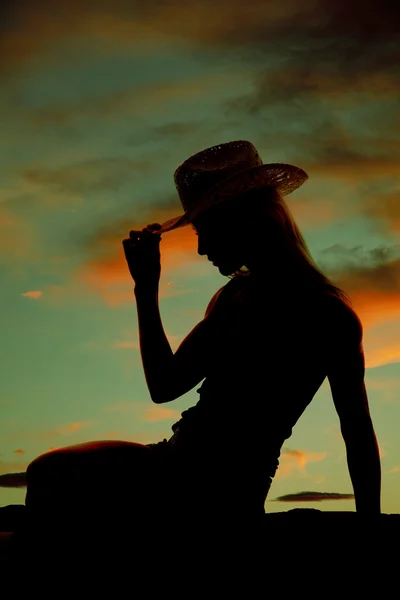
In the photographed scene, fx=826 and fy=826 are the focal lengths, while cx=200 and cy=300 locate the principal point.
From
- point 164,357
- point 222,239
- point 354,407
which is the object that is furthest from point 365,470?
point 222,239

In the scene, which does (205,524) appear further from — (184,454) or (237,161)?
(237,161)

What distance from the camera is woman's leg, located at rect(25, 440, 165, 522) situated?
265 centimetres

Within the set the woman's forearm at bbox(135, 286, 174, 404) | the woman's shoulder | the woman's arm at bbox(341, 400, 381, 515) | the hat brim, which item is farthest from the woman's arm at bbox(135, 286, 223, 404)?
the woman's arm at bbox(341, 400, 381, 515)

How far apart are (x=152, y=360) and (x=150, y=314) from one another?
0.19m

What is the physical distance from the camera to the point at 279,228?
3225 millimetres

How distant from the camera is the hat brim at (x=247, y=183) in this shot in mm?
3293

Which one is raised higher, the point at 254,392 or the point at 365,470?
the point at 254,392

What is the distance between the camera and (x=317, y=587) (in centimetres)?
271

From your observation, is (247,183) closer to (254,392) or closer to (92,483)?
(254,392)

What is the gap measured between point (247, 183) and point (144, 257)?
521 mm

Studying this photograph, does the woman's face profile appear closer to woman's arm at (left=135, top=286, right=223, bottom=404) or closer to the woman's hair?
the woman's hair

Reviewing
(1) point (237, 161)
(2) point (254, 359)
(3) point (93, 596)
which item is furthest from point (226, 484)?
(1) point (237, 161)

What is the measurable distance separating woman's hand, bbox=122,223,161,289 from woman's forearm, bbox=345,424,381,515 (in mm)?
1049

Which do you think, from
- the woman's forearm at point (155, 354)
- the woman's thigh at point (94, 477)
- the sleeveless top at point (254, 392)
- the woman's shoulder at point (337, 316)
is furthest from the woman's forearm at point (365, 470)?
the woman's forearm at point (155, 354)
